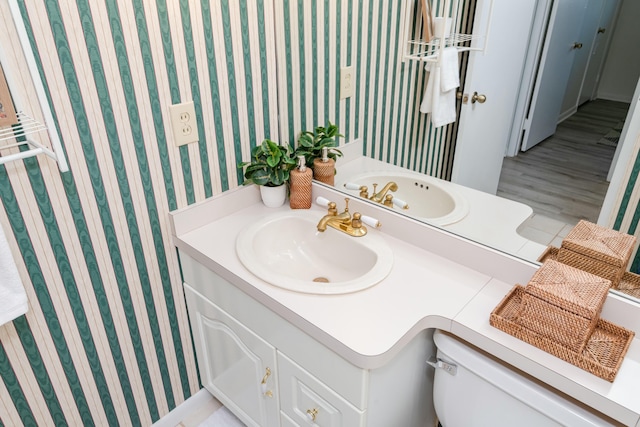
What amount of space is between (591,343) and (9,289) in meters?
1.35

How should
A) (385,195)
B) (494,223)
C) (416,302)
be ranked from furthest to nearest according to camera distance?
(385,195) → (494,223) → (416,302)

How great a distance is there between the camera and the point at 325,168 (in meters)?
1.61

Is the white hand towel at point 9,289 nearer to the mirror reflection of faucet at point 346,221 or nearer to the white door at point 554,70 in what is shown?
the mirror reflection of faucet at point 346,221

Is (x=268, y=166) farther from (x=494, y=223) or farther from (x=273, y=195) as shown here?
(x=494, y=223)

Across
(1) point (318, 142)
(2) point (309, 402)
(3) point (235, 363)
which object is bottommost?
(3) point (235, 363)

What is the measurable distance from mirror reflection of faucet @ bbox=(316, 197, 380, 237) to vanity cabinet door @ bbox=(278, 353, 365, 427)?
0.43 metres

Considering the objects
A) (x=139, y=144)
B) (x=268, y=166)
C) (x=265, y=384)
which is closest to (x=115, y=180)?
(x=139, y=144)

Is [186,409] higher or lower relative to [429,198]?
lower

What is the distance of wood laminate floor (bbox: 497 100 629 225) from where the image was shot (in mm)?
1023

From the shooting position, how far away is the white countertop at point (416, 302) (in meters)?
0.95

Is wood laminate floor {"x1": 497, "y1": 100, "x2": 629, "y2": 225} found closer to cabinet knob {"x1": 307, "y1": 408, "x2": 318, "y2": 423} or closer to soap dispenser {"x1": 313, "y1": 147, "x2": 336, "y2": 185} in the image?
soap dispenser {"x1": 313, "y1": 147, "x2": 336, "y2": 185}

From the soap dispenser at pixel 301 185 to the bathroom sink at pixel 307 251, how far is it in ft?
0.11

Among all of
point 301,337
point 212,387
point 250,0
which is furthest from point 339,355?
point 250,0

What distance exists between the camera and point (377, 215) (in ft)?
4.84
